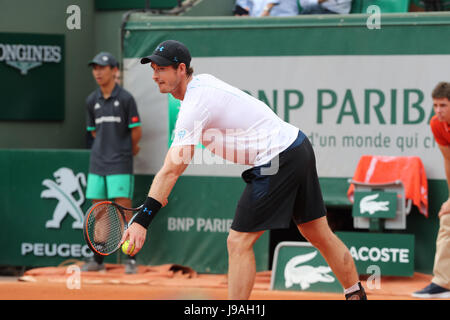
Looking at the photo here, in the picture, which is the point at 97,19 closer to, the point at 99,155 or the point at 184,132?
the point at 99,155

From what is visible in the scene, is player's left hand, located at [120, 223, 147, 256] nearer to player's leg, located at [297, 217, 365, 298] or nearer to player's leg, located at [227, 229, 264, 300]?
player's leg, located at [227, 229, 264, 300]

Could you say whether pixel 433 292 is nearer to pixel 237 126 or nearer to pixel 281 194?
pixel 281 194

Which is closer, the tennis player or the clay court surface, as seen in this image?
the tennis player

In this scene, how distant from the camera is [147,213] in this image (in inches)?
170

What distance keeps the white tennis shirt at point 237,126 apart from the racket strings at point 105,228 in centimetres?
65

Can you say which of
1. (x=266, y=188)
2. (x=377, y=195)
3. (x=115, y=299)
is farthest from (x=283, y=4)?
(x=266, y=188)

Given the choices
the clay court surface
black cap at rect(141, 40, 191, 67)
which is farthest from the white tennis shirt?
the clay court surface

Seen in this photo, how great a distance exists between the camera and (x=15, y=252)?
796 cm

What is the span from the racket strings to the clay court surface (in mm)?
2104

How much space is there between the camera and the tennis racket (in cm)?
441

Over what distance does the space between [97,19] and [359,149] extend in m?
4.06

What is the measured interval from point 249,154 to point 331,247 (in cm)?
74

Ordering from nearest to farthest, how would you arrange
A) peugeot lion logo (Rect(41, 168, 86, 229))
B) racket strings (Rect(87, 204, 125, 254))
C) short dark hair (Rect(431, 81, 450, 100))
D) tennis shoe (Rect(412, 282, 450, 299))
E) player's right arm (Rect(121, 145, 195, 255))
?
player's right arm (Rect(121, 145, 195, 255))
racket strings (Rect(87, 204, 125, 254))
short dark hair (Rect(431, 81, 450, 100))
tennis shoe (Rect(412, 282, 450, 299))
peugeot lion logo (Rect(41, 168, 86, 229))

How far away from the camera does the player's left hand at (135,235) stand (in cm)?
423
